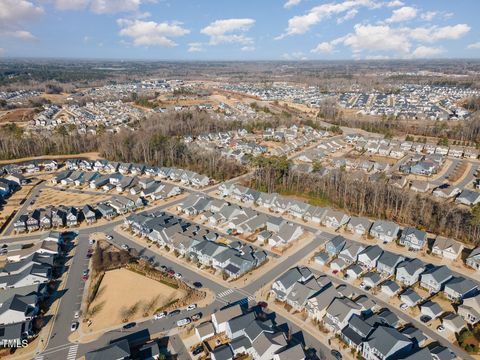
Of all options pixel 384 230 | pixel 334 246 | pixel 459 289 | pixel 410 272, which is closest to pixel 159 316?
pixel 334 246

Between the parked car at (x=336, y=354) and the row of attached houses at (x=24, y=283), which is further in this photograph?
the row of attached houses at (x=24, y=283)

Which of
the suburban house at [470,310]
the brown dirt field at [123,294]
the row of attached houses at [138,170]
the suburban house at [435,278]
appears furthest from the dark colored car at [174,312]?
the row of attached houses at [138,170]

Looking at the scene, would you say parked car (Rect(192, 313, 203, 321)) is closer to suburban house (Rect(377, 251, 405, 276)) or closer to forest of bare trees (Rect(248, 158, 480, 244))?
suburban house (Rect(377, 251, 405, 276))

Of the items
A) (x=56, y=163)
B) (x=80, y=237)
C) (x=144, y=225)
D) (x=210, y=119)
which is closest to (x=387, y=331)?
(x=144, y=225)

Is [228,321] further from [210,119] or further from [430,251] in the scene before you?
[210,119]

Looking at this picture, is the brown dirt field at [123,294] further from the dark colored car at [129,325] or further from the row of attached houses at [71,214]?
the row of attached houses at [71,214]

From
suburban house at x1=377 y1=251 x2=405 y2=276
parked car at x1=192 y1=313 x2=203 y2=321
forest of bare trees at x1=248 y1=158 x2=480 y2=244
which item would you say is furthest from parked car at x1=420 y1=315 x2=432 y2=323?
parked car at x1=192 y1=313 x2=203 y2=321
